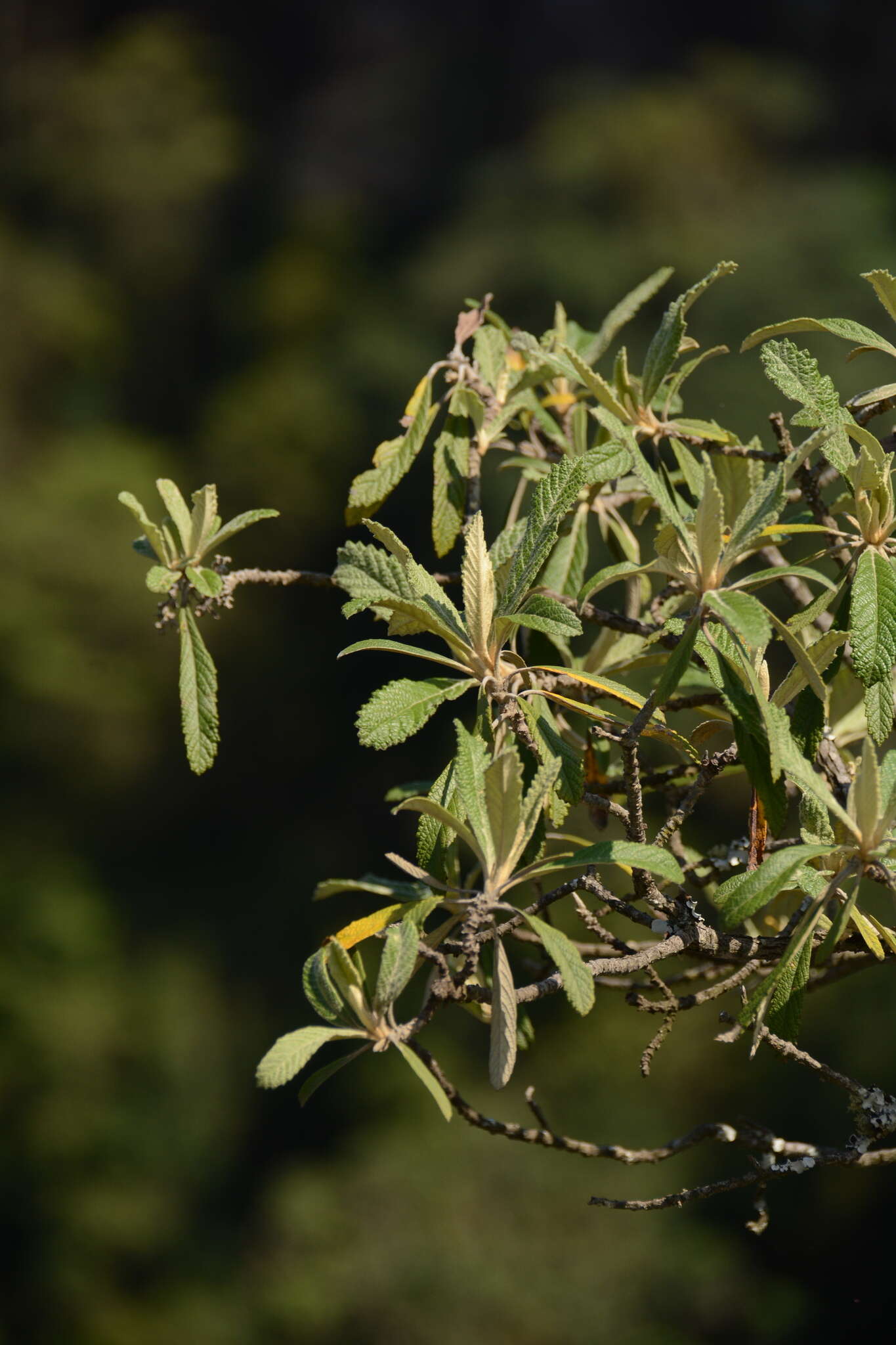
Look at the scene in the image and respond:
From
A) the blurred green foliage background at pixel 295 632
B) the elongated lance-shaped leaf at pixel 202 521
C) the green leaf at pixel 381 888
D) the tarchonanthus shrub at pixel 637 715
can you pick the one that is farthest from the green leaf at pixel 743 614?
the blurred green foliage background at pixel 295 632

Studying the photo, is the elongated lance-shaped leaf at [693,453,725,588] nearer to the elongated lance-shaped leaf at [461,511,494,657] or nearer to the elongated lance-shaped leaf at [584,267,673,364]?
the elongated lance-shaped leaf at [461,511,494,657]

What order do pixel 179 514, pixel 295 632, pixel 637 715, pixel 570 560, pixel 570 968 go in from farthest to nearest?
pixel 295 632 < pixel 570 560 < pixel 179 514 < pixel 637 715 < pixel 570 968

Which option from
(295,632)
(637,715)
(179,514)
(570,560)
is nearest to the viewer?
(637,715)

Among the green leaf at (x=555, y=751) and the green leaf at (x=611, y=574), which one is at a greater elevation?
the green leaf at (x=611, y=574)

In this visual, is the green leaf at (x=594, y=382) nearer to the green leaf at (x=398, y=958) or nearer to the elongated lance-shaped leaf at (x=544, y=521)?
the elongated lance-shaped leaf at (x=544, y=521)

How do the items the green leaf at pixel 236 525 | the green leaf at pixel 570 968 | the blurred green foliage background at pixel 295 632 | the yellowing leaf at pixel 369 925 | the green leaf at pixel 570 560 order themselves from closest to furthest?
the green leaf at pixel 570 968, the yellowing leaf at pixel 369 925, the green leaf at pixel 236 525, the green leaf at pixel 570 560, the blurred green foliage background at pixel 295 632

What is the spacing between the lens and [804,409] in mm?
562

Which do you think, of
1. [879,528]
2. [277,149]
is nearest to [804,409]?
[879,528]

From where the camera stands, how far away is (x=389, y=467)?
749mm

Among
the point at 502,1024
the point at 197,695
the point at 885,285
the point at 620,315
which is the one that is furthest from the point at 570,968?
the point at 620,315

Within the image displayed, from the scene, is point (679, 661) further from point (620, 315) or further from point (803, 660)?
point (620, 315)

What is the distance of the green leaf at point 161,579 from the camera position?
0.65 meters

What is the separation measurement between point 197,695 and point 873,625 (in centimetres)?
39

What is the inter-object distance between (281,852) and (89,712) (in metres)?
0.72
